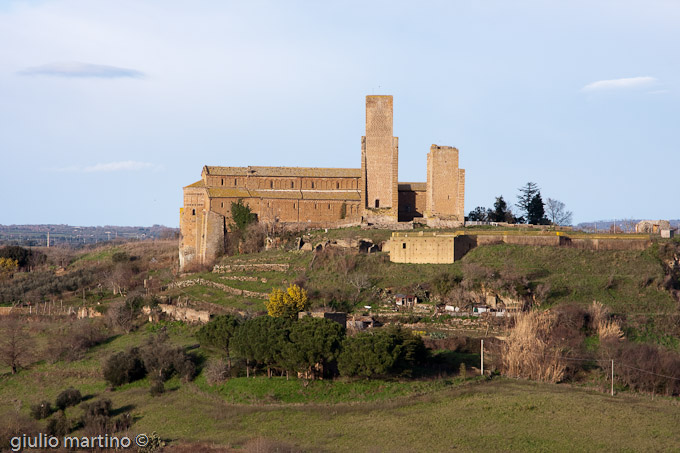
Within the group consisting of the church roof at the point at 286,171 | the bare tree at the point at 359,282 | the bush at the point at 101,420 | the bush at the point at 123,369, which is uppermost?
the church roof at the point at 286,171

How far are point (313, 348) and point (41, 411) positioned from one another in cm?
993

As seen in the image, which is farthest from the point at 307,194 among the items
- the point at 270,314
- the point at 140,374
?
the point at 140,374

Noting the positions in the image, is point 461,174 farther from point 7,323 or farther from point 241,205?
point 7,323

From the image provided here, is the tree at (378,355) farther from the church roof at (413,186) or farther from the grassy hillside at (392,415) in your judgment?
the church roof at (413,186)

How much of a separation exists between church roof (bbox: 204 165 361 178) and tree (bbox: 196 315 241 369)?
2197 cm

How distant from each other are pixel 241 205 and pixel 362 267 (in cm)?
1217

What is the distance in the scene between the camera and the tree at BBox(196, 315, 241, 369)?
32.8 metres

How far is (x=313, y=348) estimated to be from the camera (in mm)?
29797

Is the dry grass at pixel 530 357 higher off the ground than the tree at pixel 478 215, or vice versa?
the tree at pixel 478 215

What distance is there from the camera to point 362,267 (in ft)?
139

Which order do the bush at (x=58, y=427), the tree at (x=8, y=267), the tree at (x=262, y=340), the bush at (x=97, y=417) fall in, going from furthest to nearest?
the tree at (x=8, y=267), the tree at (x=262, y=340), the bush at (x=58, y=427), the bush at (x=97, y=417)

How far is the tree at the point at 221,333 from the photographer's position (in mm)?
32781

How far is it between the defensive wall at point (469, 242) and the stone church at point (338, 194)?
5.82m

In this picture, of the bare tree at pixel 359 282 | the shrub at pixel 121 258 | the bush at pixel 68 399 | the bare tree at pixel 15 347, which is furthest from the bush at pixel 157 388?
the shrub at pixel 121 258
